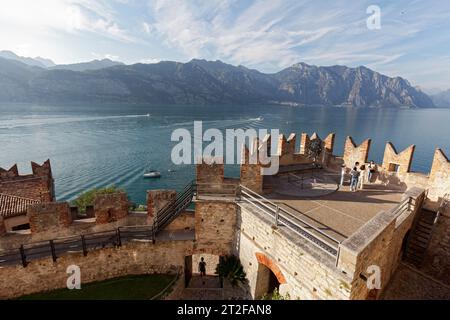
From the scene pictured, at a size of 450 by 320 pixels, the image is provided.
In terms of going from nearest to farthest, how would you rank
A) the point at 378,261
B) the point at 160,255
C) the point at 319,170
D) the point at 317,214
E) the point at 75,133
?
the point at 378,261 < the point at 317,214 < the point at 160,255 < the point at 319,170 < the point at 75,133

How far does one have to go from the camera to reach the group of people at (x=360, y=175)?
12991mm

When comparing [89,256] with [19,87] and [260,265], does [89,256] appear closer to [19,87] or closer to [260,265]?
[260,265]

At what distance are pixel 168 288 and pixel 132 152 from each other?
55.2 metres

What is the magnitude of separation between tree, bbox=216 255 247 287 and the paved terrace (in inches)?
147

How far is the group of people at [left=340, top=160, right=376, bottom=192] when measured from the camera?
12991 mm

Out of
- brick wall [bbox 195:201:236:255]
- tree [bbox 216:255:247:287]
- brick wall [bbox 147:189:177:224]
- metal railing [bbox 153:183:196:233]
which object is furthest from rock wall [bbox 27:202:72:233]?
tree [bbox 216:255:247:287]

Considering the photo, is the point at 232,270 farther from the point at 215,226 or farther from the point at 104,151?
the point at 104,151

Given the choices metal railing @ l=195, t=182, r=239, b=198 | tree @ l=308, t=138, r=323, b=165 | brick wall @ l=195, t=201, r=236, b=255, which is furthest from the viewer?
tree @ l=308, t=138, r=323, b=165

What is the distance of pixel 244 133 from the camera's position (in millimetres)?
86938

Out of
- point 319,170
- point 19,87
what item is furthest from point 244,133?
point 19,87

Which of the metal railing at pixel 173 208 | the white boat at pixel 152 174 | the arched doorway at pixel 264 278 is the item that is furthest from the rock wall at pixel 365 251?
the white boat at pixel 152 174

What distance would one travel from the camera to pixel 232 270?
37.5 feet

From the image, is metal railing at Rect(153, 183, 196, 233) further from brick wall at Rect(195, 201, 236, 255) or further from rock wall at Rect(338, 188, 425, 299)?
rock wall at Rect(338, 188, 425, 299)

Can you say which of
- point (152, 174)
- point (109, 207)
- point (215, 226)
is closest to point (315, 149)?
point (215, 226)
